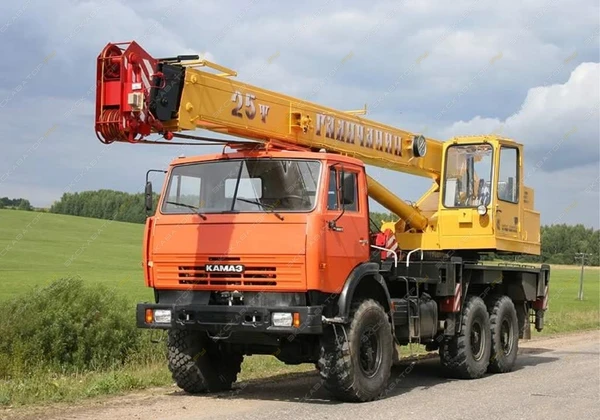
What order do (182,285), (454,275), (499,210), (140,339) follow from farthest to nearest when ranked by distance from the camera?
(140,339), (499,210), (454,275), (182,285)

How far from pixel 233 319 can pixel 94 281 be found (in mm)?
30462

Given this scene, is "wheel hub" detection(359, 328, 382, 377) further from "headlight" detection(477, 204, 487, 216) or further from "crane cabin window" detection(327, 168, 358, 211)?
"headlight" detection(477, 204, 487, 216)

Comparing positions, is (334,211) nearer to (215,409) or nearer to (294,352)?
(294,352)

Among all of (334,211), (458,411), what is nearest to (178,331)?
(334,211)

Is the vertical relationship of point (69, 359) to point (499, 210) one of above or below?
below

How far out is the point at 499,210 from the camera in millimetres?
14180

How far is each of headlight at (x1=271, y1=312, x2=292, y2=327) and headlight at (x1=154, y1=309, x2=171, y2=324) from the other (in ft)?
A: 4.62

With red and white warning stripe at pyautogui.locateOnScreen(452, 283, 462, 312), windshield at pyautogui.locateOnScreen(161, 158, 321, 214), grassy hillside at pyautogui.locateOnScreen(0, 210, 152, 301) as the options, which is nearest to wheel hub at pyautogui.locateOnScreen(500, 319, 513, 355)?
red and white warning stripe at pyautogui.locateOnScreen(452, 283, 462, 312)

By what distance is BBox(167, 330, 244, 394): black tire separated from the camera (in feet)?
36.0

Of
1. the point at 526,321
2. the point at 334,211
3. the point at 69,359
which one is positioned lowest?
the point at 69,359

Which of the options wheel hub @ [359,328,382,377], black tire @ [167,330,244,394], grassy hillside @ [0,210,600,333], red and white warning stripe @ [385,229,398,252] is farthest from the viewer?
grassy hillside @ [0,210,600,333]

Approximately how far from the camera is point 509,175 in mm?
14641

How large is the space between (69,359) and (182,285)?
6.60 metres

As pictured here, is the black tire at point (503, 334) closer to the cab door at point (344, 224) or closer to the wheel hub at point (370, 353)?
the wheel hub at point (370, 353)
